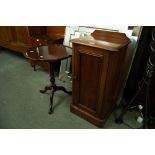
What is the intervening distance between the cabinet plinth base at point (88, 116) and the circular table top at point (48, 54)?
2.03ft

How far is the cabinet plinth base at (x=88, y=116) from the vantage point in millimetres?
1568

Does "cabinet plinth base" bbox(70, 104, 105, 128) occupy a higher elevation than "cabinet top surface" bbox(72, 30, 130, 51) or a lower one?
lower

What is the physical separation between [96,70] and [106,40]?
1.02 ft

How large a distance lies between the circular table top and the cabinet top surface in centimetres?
31

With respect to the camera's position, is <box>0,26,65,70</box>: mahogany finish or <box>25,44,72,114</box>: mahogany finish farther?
<box>0,26,65,70</box>: mahogany finish

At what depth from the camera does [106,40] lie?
1.39 meters

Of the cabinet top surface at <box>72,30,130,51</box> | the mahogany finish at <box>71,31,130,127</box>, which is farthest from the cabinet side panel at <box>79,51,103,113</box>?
the cabinet top surface at <box>72,30,130,51</box>

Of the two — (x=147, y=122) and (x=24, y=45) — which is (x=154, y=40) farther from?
(x=24, y=45)

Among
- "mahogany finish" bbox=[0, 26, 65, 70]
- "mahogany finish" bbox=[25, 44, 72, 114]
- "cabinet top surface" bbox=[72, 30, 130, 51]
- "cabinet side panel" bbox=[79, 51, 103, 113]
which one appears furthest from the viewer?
"mahogany finish" bbox=[0, 26, 65, 70]

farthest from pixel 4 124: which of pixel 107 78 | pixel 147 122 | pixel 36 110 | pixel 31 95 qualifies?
pixel 147 122

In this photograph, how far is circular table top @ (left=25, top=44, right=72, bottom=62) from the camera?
151cm

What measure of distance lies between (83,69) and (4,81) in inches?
65.6

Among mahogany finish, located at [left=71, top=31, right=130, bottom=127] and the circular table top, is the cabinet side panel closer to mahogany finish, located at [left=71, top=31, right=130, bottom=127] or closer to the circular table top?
mahogany finish, located at [left=71, top=31, right=130, bottom=127]

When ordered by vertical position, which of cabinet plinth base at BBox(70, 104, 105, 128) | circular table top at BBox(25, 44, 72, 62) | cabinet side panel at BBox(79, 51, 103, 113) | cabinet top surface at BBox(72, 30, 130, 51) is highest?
cabinet top surface at BBox(72, 30, 130, 51)
